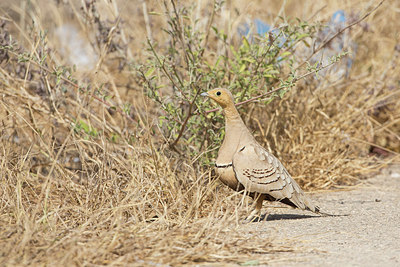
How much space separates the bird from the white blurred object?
243 centimetres

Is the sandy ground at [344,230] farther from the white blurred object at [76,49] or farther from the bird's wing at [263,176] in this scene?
the white blurred object at [76,49]

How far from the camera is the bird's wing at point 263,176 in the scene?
368 centimetres

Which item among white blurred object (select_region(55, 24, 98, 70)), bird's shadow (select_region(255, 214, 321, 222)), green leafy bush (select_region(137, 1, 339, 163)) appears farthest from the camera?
white blurred object (select_region(55, 24, 98, 70))

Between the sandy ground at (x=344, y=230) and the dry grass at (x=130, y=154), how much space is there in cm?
20

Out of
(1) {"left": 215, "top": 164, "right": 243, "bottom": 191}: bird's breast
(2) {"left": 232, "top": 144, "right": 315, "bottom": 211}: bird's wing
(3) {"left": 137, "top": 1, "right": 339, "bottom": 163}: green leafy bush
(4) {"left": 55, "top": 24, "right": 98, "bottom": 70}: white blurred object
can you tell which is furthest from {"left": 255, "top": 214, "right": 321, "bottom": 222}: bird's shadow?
(4) {"left": 55, "top": 24, "right": 98, "bottom": 70}: white blurred object

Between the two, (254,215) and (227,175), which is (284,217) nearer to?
(254,215)

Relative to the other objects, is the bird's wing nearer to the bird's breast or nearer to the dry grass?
the bird's breast

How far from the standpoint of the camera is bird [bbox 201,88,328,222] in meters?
3.69

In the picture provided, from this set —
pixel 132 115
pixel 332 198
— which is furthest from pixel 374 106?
pixel 132 115

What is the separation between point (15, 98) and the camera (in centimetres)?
482

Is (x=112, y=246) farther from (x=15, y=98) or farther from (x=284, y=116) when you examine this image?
(x=284, y=116)

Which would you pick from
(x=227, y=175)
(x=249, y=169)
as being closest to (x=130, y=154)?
(x=227, y=175)

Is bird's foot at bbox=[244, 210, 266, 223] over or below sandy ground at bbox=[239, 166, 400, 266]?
over

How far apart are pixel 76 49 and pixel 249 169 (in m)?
4.36
